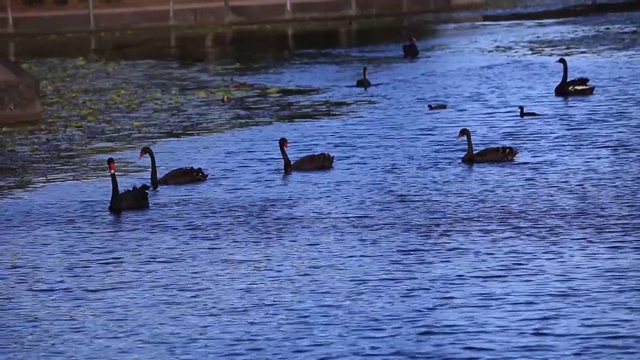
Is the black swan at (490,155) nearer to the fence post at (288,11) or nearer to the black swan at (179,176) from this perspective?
the black swan at (179,176)

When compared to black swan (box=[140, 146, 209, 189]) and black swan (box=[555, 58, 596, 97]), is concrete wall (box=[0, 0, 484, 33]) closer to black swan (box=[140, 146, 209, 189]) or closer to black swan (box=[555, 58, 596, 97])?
black swan (box=[555, 58, 596, 97])

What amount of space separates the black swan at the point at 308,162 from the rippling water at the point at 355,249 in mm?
248

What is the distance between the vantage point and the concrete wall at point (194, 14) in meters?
75.4

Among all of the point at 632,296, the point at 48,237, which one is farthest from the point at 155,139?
the point at 632,296

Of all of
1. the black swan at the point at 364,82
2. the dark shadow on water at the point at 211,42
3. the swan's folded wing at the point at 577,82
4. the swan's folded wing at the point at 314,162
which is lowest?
the dark shadow on water at the point at 211,42

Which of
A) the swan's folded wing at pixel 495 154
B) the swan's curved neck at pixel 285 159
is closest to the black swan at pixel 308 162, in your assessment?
the swan's curved neck at pixel 285 159

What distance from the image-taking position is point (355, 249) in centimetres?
2200

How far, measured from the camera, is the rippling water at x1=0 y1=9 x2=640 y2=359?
1750cm

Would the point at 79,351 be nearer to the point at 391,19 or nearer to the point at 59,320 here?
the point at 59,320

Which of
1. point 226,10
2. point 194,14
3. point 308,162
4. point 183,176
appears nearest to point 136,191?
point 183,176

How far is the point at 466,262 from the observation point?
67.7 feet

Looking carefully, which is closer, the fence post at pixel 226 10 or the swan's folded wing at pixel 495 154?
the swan's folded wing at pixel 495 154

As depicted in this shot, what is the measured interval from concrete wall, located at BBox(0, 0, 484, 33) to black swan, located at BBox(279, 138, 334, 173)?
46620 millimetres

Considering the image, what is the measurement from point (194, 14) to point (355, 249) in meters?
55.5
